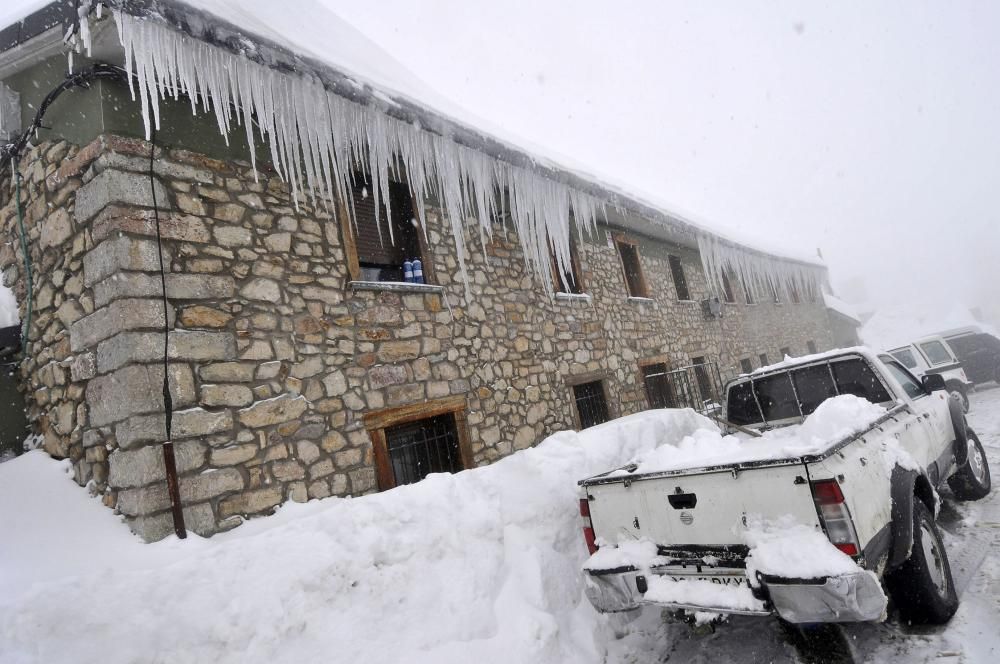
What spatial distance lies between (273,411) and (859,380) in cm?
468

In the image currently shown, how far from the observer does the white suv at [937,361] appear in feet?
28.9

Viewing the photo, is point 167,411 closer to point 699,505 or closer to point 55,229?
point 55,229

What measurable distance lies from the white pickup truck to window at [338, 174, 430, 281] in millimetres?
3168

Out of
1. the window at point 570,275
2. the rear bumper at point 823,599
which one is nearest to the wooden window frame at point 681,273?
the window at point 570,275

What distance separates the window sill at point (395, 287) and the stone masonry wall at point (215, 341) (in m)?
0.05

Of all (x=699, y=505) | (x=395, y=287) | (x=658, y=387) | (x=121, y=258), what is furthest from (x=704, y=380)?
(x=121, y=258)

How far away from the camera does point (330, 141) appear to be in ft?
14.4

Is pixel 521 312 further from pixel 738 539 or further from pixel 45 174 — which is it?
pixel 45 174

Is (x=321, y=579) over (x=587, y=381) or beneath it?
beneath

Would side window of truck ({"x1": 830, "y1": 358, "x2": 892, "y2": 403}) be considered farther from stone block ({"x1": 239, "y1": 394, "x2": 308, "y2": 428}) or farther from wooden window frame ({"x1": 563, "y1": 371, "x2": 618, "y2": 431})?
stone block ({"x1": 239, "y1": 394, "x2": 308, "y2": 428})

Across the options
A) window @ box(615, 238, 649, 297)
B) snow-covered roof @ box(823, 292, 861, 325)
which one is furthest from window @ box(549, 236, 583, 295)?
snow-covered roof @ box(823, 292, 861, 325)

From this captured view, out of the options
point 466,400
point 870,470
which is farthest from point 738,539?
point 466,400

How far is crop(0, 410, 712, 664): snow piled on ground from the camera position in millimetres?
2303

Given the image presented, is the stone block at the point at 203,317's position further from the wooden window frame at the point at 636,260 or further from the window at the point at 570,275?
the wooden window frame at the point at 636,260
